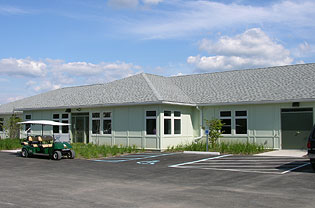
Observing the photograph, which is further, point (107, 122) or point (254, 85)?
point (107, 122)

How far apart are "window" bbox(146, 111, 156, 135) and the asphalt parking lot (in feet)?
18.5

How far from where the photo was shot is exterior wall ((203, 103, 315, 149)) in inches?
853

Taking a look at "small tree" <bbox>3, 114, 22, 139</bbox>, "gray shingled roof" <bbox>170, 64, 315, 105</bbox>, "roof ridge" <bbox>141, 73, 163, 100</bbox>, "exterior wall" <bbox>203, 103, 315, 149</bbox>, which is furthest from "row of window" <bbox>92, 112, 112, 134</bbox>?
"small tree" <bbox>3, 114, 22, 139</bbox>

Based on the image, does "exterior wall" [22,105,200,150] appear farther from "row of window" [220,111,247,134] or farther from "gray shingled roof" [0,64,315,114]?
"row of window" [220,111,247,134]

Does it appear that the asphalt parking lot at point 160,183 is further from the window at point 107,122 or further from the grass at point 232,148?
the window at point 107,122

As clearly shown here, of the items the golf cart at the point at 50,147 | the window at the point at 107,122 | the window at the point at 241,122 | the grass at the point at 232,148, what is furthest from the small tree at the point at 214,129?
the golf cart at the point at 50,147

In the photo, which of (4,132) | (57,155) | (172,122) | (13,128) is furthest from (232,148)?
(4,132)

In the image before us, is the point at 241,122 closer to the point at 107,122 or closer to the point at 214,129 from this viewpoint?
the point at 214,129

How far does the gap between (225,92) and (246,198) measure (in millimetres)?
16391

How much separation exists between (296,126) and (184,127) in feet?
22.6

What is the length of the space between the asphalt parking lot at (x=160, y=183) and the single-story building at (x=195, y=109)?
16.3 ft

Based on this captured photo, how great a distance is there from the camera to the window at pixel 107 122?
24.9 meters

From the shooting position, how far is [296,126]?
2123 cm

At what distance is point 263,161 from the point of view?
1650 centimetres
